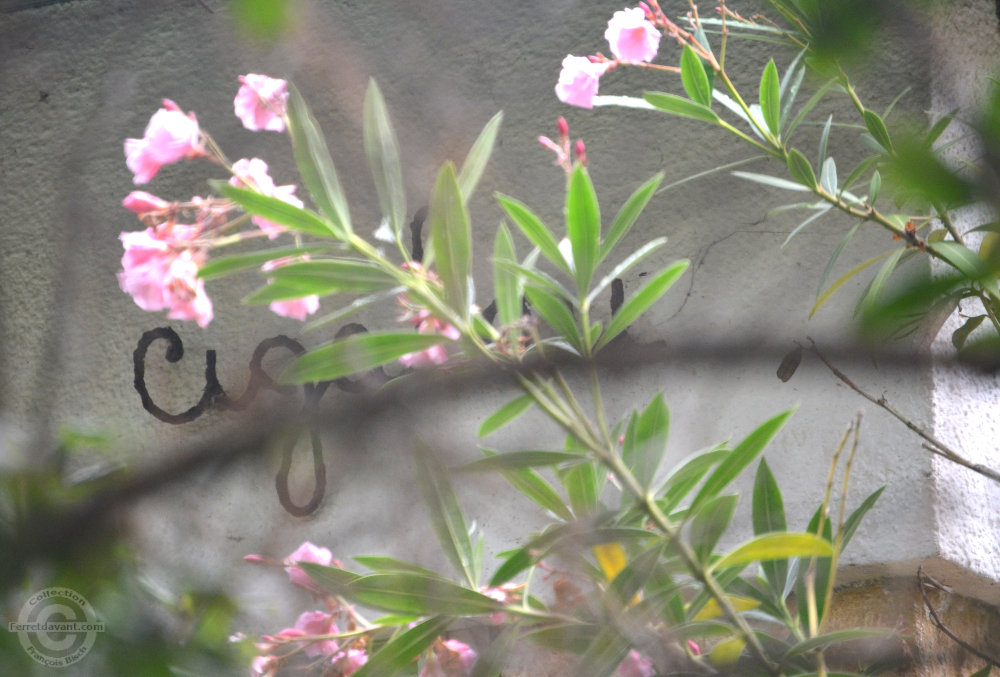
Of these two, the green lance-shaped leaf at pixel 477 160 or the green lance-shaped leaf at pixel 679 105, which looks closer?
the green lance-shaped leaf at pixel 477 160

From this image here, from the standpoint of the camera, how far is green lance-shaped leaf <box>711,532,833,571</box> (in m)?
0.55

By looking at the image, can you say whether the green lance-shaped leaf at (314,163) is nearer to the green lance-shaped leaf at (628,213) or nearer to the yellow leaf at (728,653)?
the green lance-shaped leaf at (628,213)

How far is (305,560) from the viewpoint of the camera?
2.37 feet

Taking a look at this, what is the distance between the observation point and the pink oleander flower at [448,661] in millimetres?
707

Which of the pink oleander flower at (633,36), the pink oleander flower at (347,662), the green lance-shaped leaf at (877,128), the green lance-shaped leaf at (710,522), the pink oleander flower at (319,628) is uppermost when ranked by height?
the pink oleander flower at (633,36)

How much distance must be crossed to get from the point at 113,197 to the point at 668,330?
98 centimetres

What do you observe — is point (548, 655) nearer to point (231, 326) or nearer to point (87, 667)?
point (231, 326)

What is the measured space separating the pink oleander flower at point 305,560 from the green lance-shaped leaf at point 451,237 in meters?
0.26

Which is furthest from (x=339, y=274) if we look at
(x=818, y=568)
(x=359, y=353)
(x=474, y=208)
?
(x=474, y=208)

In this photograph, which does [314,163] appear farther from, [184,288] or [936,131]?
[936,131]

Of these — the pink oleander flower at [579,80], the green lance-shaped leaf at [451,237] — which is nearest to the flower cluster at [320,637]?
the green lance-shaped leaf at [451,237]

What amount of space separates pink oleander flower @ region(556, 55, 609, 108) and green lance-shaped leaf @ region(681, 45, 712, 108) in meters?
0.09

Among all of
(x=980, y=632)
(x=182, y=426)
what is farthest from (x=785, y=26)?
(x=182, y=426)

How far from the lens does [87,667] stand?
21 cm
